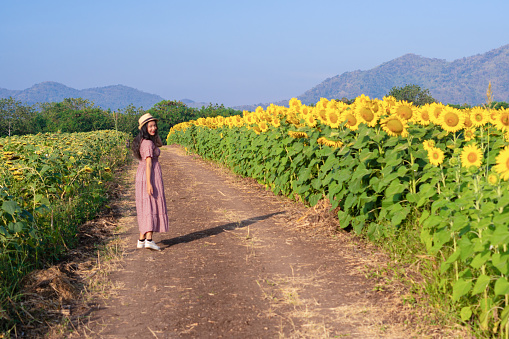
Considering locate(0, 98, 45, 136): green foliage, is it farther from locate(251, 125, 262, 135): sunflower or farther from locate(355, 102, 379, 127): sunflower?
locate(355, 102, 379, 127): sunflower

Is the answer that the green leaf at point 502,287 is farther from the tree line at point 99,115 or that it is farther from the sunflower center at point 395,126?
the tree line at point 99,115

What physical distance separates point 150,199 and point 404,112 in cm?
409

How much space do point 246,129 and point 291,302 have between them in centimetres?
1106

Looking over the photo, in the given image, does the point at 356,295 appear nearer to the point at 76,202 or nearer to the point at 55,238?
the point at 55,238

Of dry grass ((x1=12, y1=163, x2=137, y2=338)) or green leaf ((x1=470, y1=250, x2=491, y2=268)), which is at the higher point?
green leaf ((x1=470, y1=250, x2=491, y2=268))

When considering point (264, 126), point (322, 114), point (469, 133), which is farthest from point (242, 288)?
point (264, 126)

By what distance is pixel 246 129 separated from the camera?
15.7 m

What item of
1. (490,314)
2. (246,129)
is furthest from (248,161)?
(490,314)

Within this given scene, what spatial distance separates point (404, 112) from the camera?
251 inches

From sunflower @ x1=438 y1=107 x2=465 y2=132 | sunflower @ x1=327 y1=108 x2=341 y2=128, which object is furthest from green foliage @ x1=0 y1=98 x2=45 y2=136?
sunflower @ x1=438 y1=107 x2=465 y2=132

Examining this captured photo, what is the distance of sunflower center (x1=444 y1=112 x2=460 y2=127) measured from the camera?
18.6ft

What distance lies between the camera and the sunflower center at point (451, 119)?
568 centimetres

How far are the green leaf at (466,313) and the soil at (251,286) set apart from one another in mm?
325

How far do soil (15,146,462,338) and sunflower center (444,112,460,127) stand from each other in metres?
2.01
